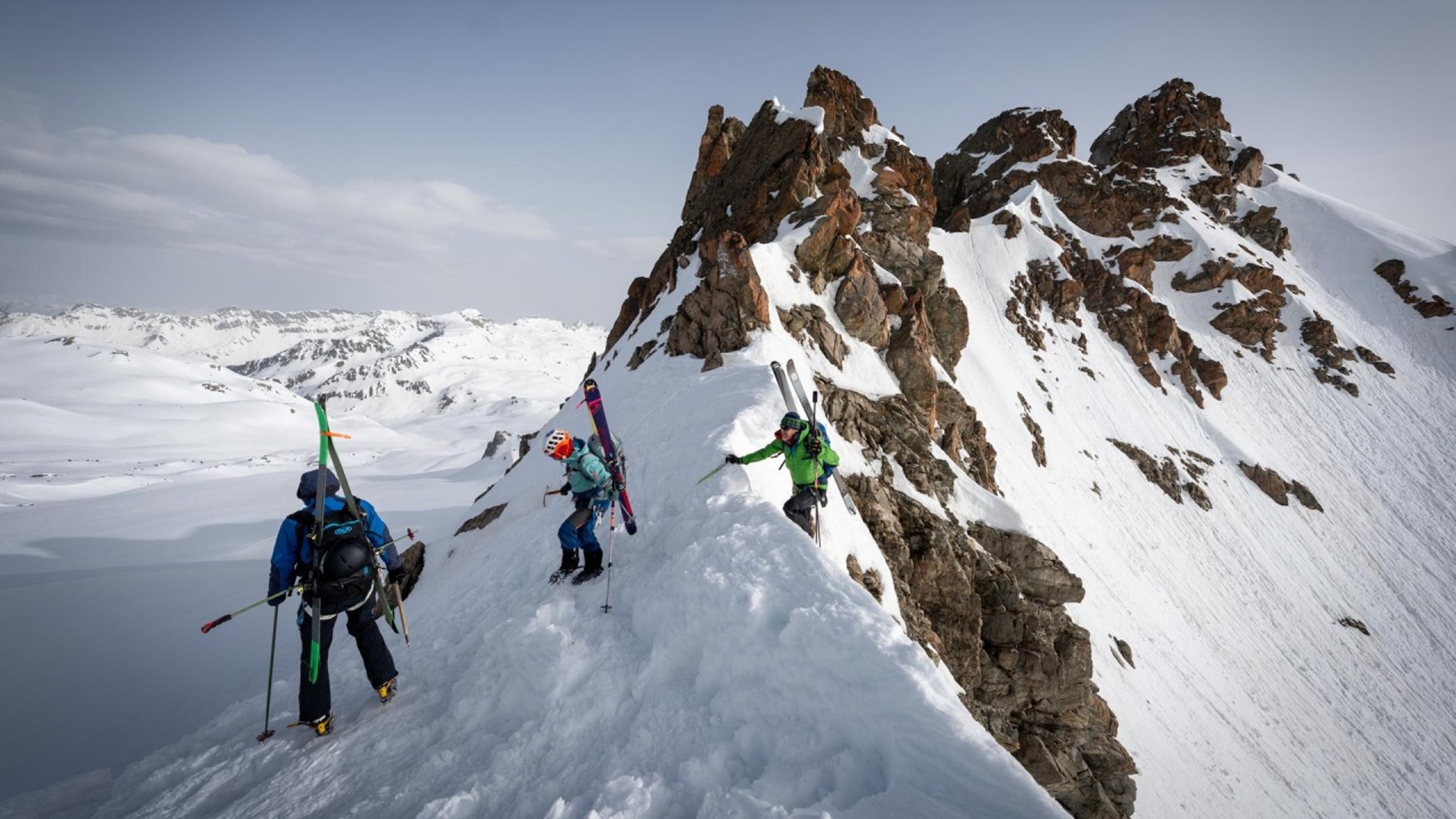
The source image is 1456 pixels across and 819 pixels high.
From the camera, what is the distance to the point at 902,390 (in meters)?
28.0

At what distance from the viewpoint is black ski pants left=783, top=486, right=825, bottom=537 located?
9773mm

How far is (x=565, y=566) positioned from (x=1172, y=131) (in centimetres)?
11465

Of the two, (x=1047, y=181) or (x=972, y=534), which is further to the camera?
(x=1047, y=181)

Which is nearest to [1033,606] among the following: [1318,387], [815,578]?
[815,578]

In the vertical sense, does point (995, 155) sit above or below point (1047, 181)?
above

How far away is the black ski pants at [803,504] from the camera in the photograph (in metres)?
9.77

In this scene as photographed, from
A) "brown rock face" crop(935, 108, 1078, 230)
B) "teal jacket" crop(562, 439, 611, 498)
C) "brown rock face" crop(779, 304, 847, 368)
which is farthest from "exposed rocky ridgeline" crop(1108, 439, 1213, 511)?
"teal jacket" crop(562, 439, 611, 498)

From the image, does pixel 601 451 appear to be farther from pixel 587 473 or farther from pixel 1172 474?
pixel 1172 474

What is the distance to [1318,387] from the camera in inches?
2327

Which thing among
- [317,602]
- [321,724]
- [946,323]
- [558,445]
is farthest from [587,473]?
[946,323]

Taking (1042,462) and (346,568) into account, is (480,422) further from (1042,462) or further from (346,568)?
(346,568)

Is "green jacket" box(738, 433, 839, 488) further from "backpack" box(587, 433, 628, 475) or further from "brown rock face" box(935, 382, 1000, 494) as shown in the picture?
"brown rock face" box(935, 382, 1000, 494)

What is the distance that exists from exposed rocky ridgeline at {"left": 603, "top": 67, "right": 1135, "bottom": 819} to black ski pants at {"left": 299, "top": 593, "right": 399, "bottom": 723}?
30.7 ft

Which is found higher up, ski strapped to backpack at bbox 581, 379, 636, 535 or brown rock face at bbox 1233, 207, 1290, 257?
brown rock face at bbox 1233, 207, 1290, 257
